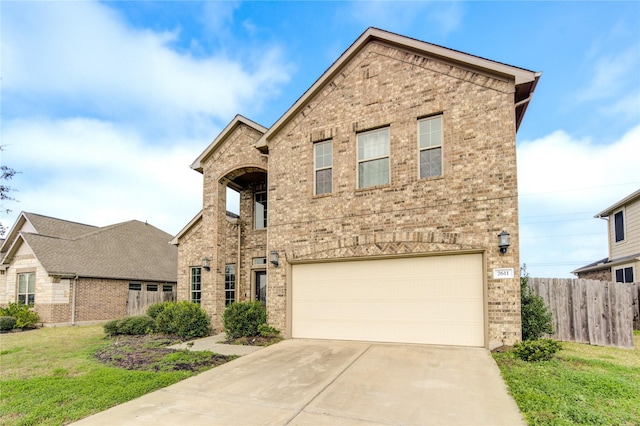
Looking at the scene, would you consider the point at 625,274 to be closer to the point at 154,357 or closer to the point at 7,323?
the point at 154,357

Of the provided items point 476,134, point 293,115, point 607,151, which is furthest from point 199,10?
point 607,151

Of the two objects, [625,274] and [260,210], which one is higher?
[260,210]

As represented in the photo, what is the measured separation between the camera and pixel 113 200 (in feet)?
98.6

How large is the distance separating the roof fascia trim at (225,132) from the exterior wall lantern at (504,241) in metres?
8.37

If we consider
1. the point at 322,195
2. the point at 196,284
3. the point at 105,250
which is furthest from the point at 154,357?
the point at 105,250

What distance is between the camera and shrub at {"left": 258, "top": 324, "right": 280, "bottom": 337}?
33.7ft

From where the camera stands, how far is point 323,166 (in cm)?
1066

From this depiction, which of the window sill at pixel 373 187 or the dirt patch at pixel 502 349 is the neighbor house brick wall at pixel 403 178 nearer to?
the window sill at pixel 373 187

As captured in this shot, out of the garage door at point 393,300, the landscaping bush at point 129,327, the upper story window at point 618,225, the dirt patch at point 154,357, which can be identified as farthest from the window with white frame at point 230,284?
the upper story window at point 618,225

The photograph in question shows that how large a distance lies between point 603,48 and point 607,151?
346 inches

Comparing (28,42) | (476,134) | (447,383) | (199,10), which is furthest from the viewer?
(199,10)

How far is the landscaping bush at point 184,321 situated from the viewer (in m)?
11.3

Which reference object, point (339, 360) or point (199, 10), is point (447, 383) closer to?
point (339, 360)

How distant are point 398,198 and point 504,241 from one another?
106 inches
